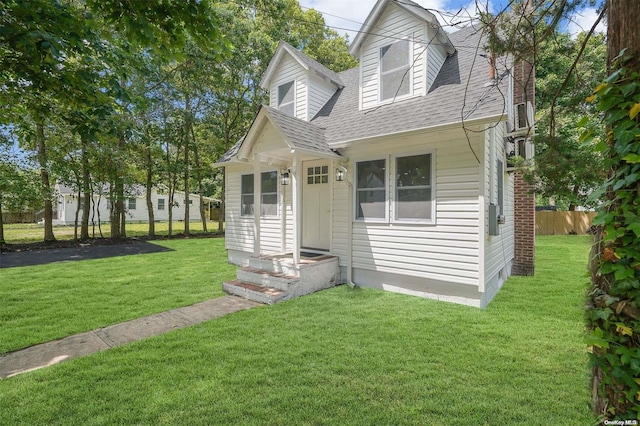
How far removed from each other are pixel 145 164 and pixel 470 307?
16390 mm

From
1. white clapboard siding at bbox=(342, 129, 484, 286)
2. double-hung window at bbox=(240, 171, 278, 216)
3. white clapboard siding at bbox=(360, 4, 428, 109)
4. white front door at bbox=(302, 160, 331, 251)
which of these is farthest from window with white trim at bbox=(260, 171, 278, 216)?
white clapboard siding at bbox=(360, 4, 428, 109)

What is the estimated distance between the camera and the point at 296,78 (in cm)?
888

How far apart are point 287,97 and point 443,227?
6.20m

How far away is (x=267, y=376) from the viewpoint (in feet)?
10.2

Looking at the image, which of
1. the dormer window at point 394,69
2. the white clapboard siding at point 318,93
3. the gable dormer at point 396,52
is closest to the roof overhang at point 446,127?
the gable dormer at point 396,52

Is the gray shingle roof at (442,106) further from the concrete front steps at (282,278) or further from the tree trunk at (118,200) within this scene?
the tree trunk at (118,200)

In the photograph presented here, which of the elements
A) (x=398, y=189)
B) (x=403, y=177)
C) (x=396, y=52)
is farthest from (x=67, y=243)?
(x=396, y=52)

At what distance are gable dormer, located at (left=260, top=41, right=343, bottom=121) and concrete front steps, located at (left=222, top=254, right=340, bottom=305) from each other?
4308mm

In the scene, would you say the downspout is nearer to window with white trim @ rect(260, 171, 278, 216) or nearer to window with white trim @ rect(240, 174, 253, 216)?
window with white trim @ rect(260, 171, 278, 216)

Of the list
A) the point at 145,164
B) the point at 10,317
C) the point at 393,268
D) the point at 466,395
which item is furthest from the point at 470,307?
the point at 145,164

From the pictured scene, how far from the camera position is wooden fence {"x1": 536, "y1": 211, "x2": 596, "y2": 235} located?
17438 mm

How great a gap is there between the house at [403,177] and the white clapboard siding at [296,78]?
446 mm

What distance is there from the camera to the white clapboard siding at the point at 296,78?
8.71 metres

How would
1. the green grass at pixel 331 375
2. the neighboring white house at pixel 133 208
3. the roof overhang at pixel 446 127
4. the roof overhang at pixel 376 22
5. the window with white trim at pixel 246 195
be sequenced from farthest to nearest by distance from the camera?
1. the neighboring white house at pixel 133 208
2. the window with white trim at pixel 246 195
3. the roof overhang at pixel 376 22
4. the roof overhang at pixel 446 127
5. the green grass at pixel 331 375
